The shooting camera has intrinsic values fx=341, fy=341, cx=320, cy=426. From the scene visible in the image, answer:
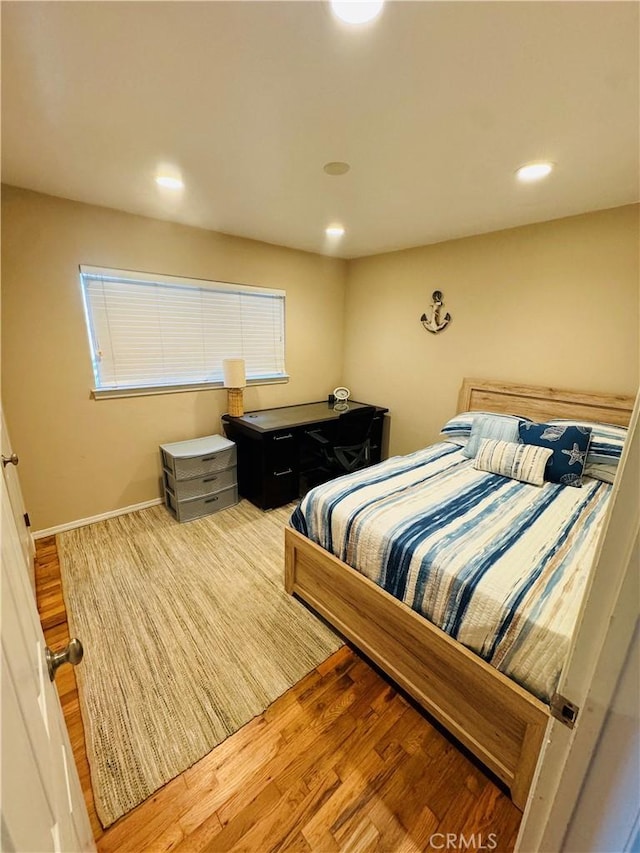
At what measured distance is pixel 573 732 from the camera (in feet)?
1.75

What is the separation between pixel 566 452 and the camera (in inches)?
83.0

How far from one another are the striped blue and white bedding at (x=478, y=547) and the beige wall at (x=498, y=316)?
991 mm

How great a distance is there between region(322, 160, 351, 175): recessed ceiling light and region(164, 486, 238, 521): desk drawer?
2.41 m

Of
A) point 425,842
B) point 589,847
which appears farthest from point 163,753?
point 589,847

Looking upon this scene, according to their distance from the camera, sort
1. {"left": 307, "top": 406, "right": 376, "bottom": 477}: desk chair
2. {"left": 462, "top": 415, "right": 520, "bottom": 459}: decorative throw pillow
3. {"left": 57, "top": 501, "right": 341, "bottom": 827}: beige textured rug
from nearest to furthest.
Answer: {"left": 57, "top": 501, "right": 341, "bottom": 827}: beige textured rug, {"left": 462, "top": 415, "right": 520, "bottom": 459}: decorative throw pillow, {"left": 307, "top": 406, "right": 376, "bottom": 477}: desk chair

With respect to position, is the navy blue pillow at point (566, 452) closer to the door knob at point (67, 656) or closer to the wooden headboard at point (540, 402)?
the wooden headboard at point (540, 402)

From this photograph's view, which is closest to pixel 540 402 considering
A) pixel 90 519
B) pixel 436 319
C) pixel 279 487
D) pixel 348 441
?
pixel 436 319

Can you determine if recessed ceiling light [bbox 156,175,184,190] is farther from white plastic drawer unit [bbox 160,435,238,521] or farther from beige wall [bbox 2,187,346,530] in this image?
white plastic drawer unit [bbox 160,435,238,521]

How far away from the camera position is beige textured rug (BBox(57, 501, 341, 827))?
51.7 inches

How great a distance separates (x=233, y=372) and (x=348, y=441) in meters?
1.19

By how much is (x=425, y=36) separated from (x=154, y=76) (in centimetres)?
90

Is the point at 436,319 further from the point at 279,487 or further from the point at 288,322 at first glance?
the point at 279,487

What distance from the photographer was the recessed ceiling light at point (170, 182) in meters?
1.91

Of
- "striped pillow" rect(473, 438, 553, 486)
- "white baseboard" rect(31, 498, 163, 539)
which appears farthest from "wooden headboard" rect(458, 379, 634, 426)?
"white baseboard" rect(31, 498, 163, 539)
